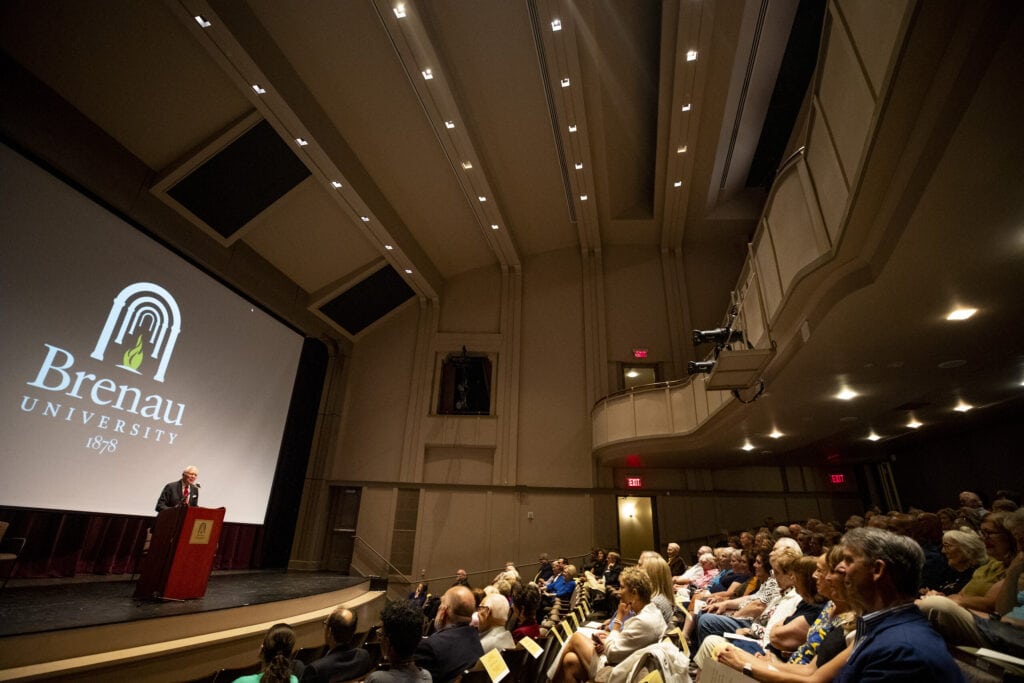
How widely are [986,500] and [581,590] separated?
23.3 ft

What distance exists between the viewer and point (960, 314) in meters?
3.49

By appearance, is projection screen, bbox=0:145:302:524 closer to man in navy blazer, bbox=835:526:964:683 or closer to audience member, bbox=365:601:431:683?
audience member, bbox=365:601:431:683

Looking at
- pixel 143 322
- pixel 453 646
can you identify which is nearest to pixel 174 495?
pixel 143 322

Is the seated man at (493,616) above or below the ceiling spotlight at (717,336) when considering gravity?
below

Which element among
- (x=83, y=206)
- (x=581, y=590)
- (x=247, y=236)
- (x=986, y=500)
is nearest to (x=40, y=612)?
(x=83, y=206)

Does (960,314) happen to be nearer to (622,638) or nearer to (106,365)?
(622,638)

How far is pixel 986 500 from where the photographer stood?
761cm

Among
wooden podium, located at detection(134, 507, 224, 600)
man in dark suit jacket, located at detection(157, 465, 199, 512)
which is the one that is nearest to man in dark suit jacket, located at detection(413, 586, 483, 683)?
→ wooden podium, located at detection(134, 507, 224, 600)

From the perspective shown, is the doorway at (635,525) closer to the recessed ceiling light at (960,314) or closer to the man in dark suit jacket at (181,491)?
the recessed ceiling light at (960,314)

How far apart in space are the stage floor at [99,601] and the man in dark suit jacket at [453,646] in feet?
8.47

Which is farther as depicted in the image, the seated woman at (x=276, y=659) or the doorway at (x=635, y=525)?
the doorway at (x=635, y=525)

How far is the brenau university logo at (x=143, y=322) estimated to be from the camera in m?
5.18

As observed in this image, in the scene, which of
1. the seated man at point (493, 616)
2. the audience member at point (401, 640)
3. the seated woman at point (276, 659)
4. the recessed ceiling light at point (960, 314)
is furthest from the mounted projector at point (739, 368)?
the seated woman at point (276, 659)

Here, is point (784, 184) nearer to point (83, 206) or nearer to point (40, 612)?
point (40, 612)
